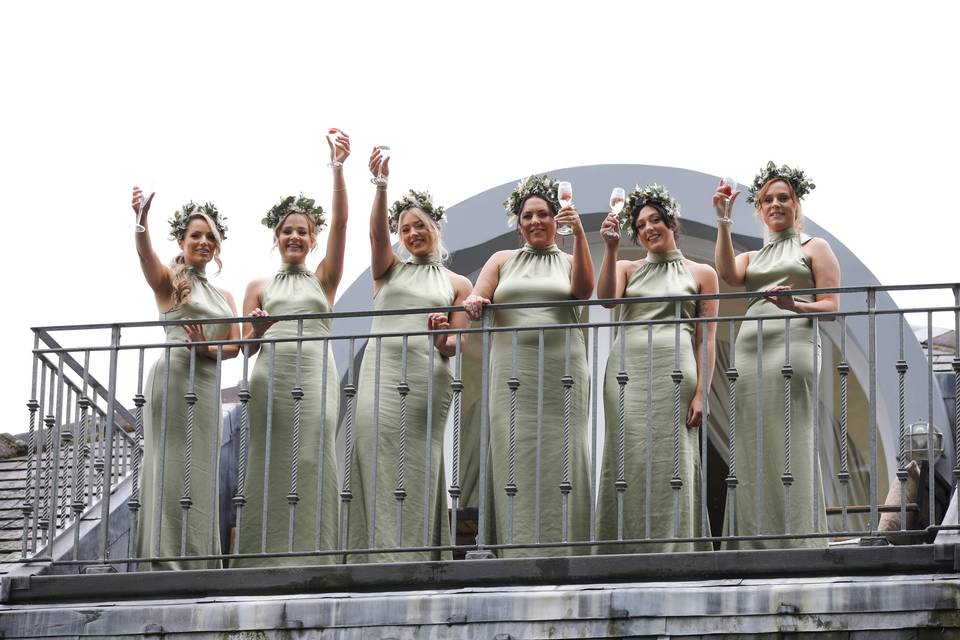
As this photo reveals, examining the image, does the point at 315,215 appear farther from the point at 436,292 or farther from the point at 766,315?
the point at 766,315

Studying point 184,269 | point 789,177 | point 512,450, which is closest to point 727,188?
point 789,177

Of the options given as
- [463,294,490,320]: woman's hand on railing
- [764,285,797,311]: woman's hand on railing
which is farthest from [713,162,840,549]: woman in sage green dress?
[463,294,490,320]: woman's hand on railing

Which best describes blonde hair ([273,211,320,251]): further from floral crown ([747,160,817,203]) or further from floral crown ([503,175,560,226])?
floral crown ([747,160,817,203])

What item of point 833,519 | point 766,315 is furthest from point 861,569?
point 833,519

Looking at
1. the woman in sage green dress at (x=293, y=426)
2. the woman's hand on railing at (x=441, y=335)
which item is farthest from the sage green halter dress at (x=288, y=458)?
the woman's hand on railing at (x=441, y=335)

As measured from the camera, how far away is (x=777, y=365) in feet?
28.5

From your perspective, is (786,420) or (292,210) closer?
(786,420)

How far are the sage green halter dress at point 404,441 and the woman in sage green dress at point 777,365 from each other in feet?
4.38

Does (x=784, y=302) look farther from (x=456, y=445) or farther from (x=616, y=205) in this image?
(x=456, y=445)

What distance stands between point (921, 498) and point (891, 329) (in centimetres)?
156

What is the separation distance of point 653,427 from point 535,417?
1.75 ft

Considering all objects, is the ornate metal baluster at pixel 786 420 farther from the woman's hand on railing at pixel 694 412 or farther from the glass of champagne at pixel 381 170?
the glass of champagne at pixel 381 170

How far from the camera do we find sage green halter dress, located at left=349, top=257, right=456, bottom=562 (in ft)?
28.8

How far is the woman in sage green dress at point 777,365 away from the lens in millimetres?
8586
